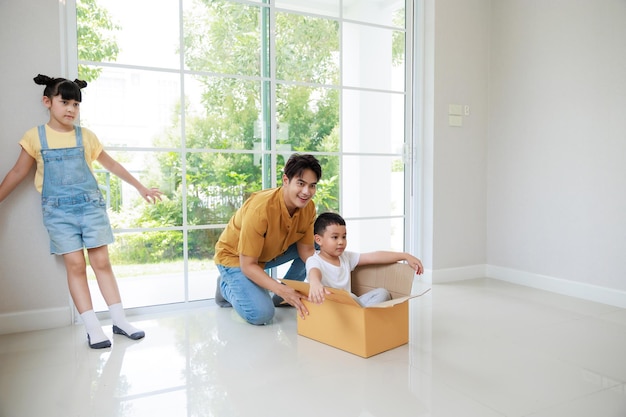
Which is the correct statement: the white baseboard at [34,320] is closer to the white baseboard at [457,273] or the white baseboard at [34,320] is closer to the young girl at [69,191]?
the young girl at [69,191]

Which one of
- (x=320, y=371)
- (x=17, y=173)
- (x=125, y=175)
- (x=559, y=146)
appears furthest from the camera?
(x=559, y=146)

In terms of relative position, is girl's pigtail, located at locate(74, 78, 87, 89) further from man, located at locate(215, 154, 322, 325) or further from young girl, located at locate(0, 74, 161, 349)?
man, located at locate(215, 154, 322, 325)

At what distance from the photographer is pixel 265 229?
6.86 ft

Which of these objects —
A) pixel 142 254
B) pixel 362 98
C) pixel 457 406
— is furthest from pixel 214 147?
pixel 457 406

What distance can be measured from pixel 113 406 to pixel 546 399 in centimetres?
135

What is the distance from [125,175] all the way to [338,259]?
1.15 m

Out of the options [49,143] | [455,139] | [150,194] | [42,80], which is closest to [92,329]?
[150,194]

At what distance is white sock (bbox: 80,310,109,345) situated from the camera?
1971 mm

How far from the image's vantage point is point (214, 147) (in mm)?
2646

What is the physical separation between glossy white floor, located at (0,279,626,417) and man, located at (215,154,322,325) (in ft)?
0.48

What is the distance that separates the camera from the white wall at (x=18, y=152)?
6.98ft

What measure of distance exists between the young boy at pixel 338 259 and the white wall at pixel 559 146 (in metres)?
1.27

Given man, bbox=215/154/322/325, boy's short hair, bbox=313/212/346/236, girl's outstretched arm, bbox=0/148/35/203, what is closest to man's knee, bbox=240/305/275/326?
man, bbox=215/154/322/325

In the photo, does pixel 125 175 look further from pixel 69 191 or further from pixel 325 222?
pixel 325 222
